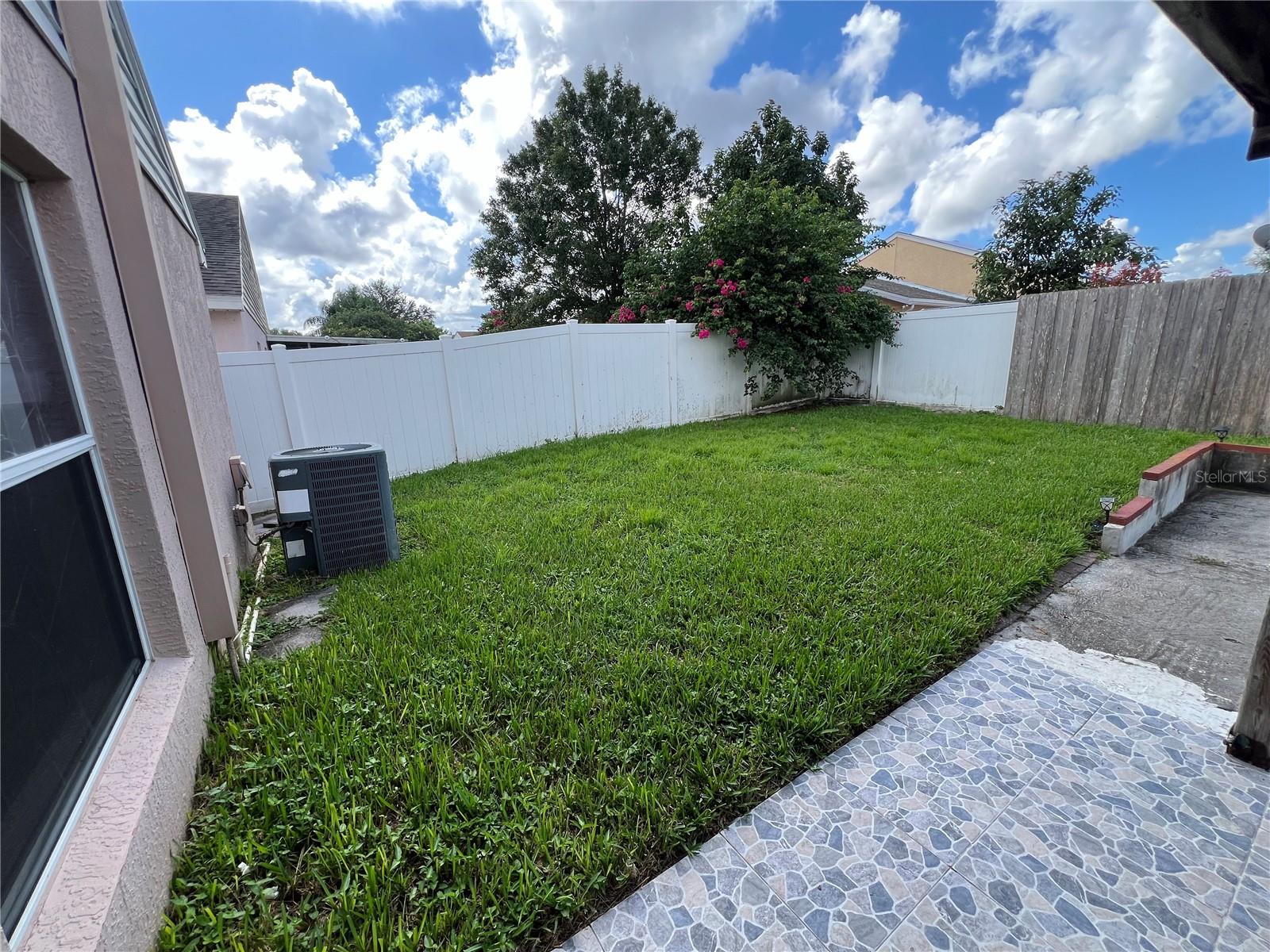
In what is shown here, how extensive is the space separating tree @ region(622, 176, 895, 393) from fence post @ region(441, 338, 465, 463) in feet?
13.2

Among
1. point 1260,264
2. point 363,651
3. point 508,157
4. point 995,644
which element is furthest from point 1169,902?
point 1260,264

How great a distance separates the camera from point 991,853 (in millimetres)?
1431

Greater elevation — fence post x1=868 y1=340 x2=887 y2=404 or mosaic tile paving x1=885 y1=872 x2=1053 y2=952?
fence post x1=868 y1=340 x2=887 y2=404

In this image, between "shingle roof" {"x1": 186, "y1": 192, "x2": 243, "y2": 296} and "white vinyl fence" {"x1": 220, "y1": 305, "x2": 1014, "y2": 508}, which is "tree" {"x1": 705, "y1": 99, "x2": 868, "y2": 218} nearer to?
"white vinyl fence" {"x1": 220, "y1": 305, "x2": 1014, "y2": 508}

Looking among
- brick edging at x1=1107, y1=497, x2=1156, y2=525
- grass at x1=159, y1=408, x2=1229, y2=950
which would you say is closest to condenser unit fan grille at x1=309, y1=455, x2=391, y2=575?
grass at x1=159, y1=408, x2=1229, y2=950

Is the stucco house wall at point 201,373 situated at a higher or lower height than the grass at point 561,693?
higher

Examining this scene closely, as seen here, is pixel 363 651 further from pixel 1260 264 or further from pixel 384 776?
pixel 1260 264

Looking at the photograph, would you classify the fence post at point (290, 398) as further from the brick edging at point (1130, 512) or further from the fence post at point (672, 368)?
the brick edging at point (1130, 512)

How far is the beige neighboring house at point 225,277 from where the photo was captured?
8.38 metres

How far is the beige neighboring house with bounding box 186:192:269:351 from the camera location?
8375mm

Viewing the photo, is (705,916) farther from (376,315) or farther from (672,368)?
(376,315)

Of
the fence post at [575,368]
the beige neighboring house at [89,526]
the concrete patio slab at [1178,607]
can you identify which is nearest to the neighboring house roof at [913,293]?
the fence post at [575,368]

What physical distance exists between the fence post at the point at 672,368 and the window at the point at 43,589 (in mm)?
7063

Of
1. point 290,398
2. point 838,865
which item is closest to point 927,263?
point 290,398
